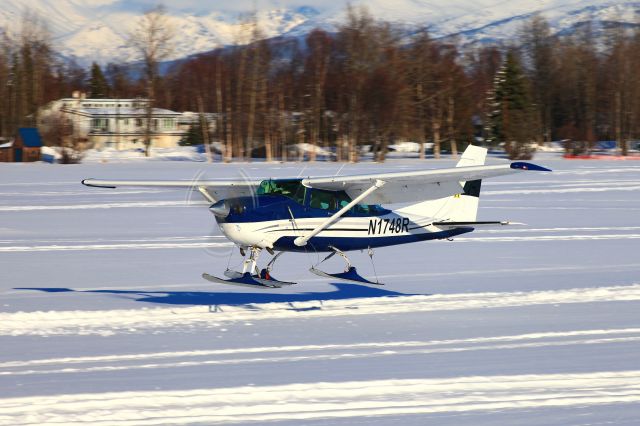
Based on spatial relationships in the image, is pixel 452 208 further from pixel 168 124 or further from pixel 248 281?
pixel 168 124

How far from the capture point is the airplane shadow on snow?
40.2ft

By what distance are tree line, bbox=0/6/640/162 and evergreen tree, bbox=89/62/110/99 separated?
40.2ft

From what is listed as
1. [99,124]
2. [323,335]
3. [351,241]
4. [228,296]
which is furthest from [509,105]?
[323,335]

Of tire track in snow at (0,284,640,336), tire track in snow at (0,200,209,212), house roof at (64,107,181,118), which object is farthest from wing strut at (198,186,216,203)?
house roof at (64,107,181,118)

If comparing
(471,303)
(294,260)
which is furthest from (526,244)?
(471,303)

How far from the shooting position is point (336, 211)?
12.0 meters

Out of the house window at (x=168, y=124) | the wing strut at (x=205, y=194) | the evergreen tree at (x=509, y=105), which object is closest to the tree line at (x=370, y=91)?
the evergreen tree at (x=509, y=105)

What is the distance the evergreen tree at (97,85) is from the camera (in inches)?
4257

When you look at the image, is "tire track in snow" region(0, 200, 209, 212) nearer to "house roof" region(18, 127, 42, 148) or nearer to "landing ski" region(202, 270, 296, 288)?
"landing ski" region(202, 270, 296, 288)

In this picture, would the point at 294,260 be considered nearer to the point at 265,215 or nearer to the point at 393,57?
the point at 265,215

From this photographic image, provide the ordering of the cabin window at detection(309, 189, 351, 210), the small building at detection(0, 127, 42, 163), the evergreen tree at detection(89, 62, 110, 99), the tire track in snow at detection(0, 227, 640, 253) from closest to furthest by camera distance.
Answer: the cabin window at detection(309, 189, 351, 210) < the tire track in snow at detection(0, 227, 640, 253) < the small building at detection(0, 127, 42, 163) < the evergreen tree at detection(89, 62, 110, 99)

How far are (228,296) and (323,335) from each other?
283cm

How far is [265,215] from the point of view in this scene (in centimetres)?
1120

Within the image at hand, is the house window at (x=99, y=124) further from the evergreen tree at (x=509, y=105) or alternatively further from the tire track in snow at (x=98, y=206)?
the tire track in snow at (x=98, y=206)
